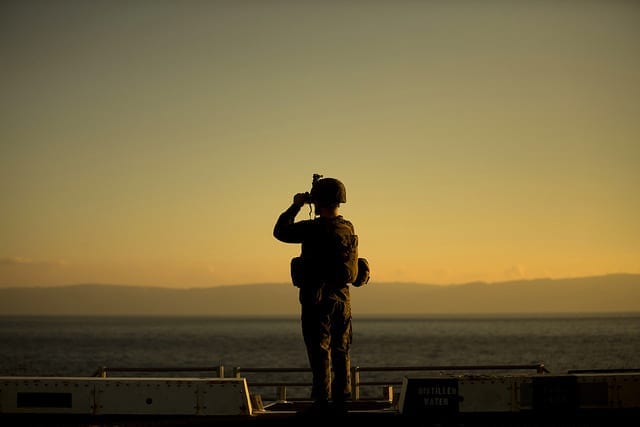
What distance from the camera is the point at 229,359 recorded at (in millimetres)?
117188

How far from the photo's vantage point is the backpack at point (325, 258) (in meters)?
10.8

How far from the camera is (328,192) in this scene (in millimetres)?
10867

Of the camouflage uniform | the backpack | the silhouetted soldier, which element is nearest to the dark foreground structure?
the camouflage uniform

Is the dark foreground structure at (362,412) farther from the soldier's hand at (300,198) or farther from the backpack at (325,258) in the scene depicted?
the soldier's hand at (300,198)

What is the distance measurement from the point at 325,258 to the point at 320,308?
0.56 meters

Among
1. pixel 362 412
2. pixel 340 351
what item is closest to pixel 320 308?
pixel 340 351

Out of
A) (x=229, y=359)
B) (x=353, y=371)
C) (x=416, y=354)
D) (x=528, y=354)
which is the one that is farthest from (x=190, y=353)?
(x=353, y=371)

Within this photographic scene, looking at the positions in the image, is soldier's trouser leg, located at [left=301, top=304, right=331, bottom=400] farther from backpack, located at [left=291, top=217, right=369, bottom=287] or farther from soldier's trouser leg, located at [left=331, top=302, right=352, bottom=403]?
backpack, located at [left=291, top=217, right=369, bottom=287]

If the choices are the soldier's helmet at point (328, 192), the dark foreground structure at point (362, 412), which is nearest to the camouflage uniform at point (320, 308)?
the soldier's helmet at point (328, 192)

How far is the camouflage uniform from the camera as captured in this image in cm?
1071

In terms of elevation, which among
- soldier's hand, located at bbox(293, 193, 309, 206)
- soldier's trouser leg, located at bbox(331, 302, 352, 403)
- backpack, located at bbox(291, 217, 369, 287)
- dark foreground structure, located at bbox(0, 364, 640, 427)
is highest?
soldier's hand, located at bbox(293, 193, 309, 206)

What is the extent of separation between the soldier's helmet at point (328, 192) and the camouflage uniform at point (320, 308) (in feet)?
0.67

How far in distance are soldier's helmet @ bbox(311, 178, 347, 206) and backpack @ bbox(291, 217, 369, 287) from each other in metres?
0.24

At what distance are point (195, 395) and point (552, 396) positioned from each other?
151 inches
